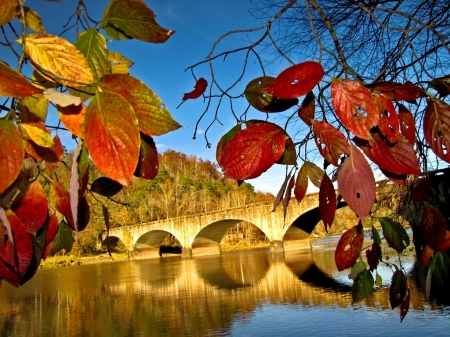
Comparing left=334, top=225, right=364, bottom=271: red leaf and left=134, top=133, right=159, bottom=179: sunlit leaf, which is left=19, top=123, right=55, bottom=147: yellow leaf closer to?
left=134, top=133, right=159, bottom=179: sunlit leaf

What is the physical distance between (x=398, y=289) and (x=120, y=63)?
717mm

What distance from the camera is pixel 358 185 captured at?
435mm

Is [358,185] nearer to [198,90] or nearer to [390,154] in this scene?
[390,154]

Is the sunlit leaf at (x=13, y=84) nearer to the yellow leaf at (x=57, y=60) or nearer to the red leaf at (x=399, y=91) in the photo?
the yellow leaf at (x=57, y=60)

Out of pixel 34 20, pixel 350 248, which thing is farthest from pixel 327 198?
pixel 34 20

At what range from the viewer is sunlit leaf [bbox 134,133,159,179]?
1.60ft

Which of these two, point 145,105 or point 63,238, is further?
point 63,238

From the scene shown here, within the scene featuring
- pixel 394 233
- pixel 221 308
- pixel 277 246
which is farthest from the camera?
pixel 277 246

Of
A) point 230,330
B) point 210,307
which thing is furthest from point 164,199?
point 230,330

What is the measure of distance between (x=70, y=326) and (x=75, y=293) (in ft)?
16.4

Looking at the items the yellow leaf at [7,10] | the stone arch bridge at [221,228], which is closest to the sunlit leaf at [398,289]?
the yellow leaf at [7,10]

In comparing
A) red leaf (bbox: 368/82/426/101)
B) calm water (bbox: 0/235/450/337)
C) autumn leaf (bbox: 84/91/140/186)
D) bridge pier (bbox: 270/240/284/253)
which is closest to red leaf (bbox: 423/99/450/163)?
red leaf (bbox: 368/82/426/101)

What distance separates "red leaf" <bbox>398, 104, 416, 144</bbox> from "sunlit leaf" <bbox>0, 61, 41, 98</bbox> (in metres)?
0.47

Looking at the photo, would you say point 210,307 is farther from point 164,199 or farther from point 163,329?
point 164,199
